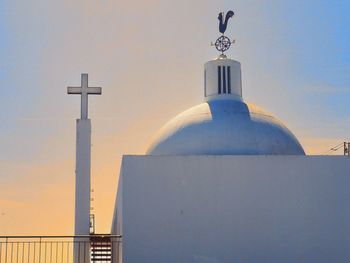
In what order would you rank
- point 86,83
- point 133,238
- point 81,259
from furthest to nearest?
point 86,83, point 81,259, point 133,238

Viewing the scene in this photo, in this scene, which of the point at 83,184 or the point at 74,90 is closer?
the point at 83,184

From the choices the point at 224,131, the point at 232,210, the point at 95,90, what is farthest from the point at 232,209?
the point at 95,90

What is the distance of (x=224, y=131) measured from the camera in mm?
19781

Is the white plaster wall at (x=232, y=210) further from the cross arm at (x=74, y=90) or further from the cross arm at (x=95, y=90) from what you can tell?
the cross arm at (x=74, y=90)

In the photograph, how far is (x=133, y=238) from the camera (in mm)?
17391

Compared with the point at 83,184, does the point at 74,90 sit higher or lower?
higher

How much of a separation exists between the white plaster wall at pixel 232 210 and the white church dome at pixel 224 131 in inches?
66.7

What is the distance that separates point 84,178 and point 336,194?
7214mm

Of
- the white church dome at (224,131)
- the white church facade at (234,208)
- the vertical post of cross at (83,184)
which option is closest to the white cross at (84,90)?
the vertical post of cross at (83,184)

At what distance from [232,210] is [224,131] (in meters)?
2.91

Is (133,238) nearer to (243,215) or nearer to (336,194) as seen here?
(243,215)

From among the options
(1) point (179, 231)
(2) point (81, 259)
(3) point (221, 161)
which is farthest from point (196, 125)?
(2) point (81, 259)

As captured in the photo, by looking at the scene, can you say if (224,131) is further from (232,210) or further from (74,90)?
(74,90)

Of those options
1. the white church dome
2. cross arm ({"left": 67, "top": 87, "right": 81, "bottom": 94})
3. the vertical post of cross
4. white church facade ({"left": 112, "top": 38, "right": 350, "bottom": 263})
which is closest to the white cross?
cross arm ({"left": 67, "top": 87, "right": 81, "bottom": 94})
